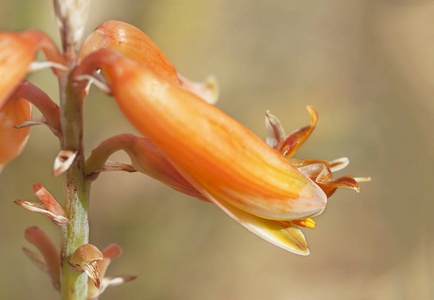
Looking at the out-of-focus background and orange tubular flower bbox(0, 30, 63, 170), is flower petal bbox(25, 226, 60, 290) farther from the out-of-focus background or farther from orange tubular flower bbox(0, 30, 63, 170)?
the out-of-focus background

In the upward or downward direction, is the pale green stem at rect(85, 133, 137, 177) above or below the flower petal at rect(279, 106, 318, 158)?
below

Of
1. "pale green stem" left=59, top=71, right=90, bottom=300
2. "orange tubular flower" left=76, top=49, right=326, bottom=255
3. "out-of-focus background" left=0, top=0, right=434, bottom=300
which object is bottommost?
"out-of-focus background" left=0, top=0, right=434, bottom=300

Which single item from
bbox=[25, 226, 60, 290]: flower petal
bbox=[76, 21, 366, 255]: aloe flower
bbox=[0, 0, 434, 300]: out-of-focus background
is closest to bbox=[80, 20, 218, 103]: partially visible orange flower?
bbox=[76, 21, 366, 255]: aloe flower

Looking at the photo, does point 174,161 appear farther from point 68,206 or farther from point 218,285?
point 218,285

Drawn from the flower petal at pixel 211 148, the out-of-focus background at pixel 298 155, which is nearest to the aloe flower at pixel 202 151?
the flower petal at pixel 211 148

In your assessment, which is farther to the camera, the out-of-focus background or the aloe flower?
the out-of-focus background

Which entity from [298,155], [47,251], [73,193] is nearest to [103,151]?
[73,193]
